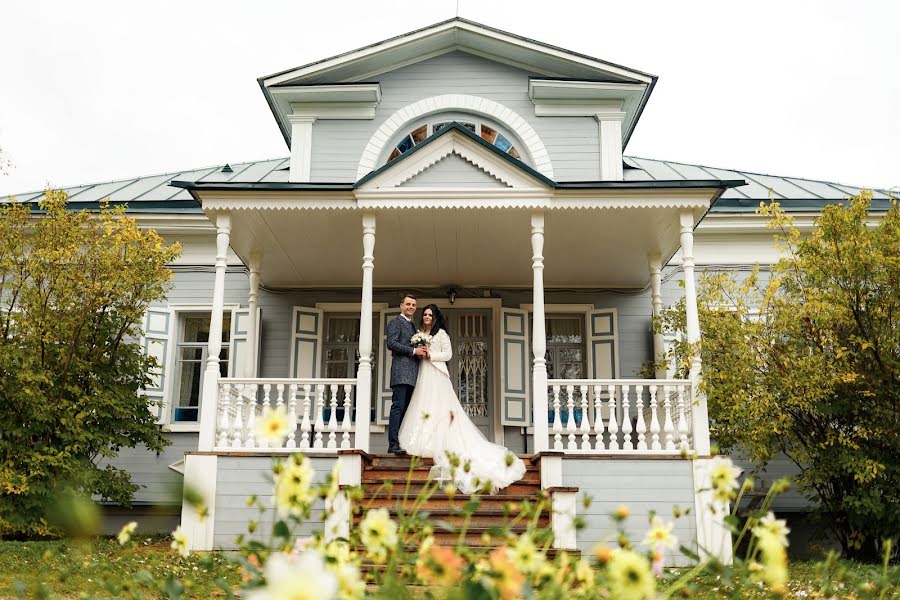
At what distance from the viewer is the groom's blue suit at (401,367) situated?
311 inches

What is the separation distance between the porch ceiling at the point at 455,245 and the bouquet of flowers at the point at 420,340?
4.10ft

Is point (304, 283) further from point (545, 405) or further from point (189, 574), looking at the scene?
point (189, 574)

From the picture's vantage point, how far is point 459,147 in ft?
26.3

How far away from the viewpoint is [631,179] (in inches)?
452

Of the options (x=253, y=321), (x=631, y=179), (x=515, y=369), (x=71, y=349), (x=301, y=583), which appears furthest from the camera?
(x=631, y=179)

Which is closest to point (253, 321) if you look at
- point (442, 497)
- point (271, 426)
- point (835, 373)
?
point (442, 497)

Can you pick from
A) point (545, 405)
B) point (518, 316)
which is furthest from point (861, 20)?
point (545, 405)

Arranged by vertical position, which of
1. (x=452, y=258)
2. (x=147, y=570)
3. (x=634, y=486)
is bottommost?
(x=147, y=570)

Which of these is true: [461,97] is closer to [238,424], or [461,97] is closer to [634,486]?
[238,424]

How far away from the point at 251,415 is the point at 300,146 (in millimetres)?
4120

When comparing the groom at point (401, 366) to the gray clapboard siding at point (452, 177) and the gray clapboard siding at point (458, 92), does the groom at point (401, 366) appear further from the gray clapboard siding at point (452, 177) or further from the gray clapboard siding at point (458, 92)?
the gray clapboard siding at point (458, 92)

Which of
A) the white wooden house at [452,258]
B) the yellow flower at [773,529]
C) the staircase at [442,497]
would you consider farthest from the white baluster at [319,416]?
the yellow flower at [773,529]

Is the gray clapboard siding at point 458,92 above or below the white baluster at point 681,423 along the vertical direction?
above

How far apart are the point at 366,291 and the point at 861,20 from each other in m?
40.6
